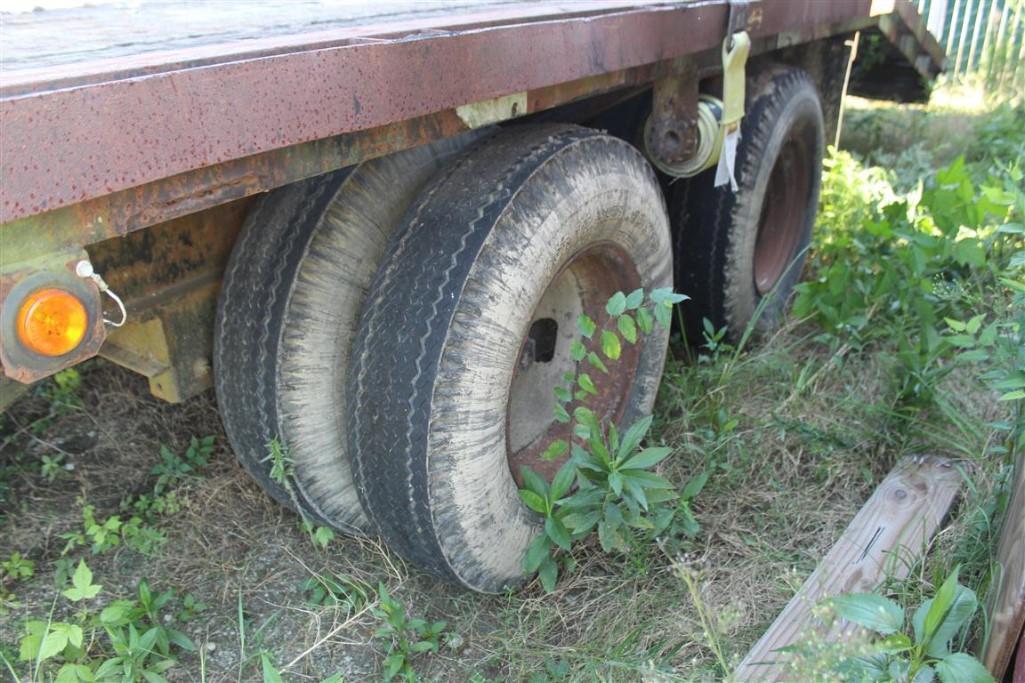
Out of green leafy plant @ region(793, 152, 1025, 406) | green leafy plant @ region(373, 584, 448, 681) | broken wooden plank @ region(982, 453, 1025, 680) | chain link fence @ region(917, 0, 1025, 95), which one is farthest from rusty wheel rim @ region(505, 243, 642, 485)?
chain link fence @ region(917, 0, 1025, 95)

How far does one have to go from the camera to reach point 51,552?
7.48 feet

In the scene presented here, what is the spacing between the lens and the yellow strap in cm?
240

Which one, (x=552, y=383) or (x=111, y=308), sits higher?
(x=111, y=308)

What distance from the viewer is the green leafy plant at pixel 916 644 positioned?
1464 millimetres

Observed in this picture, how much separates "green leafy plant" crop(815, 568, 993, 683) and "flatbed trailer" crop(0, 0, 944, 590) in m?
0.75

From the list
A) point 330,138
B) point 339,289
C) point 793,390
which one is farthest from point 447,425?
point 793,390

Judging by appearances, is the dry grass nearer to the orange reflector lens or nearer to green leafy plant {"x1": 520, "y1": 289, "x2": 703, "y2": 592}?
green leafy plant {"x1": 520, "y1": 289, "x2": 703, "y2": 592}

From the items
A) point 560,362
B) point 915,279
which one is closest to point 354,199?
point 560,362

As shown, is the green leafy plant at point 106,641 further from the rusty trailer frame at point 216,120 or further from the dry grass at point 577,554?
the rusty trailer frame at point 216,120

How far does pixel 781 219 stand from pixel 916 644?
244 centimetres

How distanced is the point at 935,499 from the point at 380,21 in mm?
1753

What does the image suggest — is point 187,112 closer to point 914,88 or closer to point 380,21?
point 380,21

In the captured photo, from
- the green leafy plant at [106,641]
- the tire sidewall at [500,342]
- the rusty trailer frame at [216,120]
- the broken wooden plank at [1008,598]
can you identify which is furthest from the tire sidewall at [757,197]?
the green leafy plant at [106,641]

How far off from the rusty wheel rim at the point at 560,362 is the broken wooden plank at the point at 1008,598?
99 cm
